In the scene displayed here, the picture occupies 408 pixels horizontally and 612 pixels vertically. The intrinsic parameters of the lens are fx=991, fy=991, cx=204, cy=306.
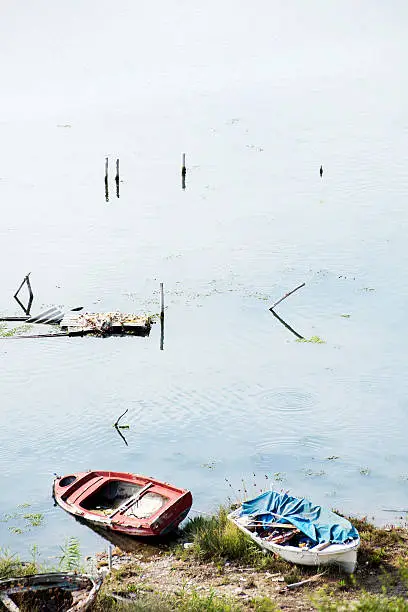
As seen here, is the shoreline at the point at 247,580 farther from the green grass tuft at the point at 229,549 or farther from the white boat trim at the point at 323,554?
the white boat trim at the point at 323,554

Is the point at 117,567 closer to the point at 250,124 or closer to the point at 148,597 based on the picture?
the point at 148,597

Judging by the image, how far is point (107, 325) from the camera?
45.8 m

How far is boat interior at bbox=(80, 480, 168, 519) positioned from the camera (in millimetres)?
29347

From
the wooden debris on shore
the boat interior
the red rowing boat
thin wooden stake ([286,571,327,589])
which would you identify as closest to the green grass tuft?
thin wooden stake ([286,571,327,589])

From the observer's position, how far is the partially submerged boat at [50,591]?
21250mm

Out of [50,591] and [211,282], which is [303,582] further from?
[211,282]

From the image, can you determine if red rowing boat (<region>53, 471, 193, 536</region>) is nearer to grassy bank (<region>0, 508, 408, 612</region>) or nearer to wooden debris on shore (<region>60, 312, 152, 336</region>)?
grassy bank (<region>0, 508, 408, 612</region>)

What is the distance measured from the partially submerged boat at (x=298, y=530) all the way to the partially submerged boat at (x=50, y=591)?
5.53 m

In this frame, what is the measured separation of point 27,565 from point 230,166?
205ft

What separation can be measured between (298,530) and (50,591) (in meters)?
7.36

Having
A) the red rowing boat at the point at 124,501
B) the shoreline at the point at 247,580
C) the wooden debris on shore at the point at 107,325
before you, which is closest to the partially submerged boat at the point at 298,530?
the shoreline at the point at 247,580

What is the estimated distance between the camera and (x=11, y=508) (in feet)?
104

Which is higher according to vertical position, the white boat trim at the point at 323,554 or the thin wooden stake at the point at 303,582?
the white boat trim at the point at 323,554

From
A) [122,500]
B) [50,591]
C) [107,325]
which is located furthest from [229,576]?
[107,325]
